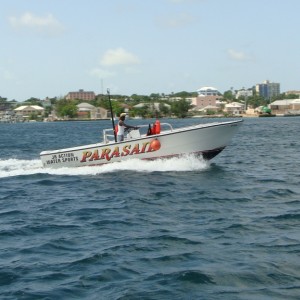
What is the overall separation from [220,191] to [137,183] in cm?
309

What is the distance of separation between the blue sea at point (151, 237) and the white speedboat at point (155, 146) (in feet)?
4.89

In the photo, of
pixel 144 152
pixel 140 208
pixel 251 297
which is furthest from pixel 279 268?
pixel 144 152

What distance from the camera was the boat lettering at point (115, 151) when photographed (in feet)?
72.3

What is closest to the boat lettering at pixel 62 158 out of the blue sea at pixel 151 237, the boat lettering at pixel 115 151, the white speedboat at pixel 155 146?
the white speedboat at pixel 155 146

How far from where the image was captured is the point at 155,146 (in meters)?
21.9

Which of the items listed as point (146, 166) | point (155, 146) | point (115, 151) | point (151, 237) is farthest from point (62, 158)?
point (151, 237)

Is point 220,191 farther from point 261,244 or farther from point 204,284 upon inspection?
point 204,284

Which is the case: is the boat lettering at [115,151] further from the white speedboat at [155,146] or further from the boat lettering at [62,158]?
the boat lettering at [62,158]

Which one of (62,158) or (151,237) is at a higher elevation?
(62,158)

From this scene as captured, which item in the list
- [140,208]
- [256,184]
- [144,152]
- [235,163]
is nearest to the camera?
[140,208]

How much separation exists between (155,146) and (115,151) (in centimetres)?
155

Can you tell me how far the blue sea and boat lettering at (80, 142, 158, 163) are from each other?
155 cm

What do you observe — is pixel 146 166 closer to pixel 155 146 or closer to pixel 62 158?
pixel 155 146

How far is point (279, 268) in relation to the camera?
9.55 m
